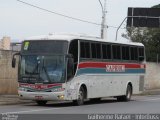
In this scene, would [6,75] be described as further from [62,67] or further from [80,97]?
[62,67]

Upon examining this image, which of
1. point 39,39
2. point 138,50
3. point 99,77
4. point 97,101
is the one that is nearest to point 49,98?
point 39,39

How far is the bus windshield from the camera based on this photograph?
2494 centimetres

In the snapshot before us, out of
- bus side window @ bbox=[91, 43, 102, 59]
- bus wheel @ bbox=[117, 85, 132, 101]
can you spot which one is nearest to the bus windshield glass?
bus side window @ bbox=[91, 43, 102, 59]

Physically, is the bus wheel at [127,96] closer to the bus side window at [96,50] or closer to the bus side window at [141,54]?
the bus side window at [141,54]

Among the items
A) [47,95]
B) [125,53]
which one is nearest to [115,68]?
[125,53]

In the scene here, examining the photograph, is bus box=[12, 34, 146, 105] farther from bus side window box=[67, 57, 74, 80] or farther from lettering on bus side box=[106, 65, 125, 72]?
lettering on bus side box=[106, 65, 125, 72]

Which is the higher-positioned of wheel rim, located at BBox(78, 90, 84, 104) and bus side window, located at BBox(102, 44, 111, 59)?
bus side window, located at BBox(102, 44, 111, 59)

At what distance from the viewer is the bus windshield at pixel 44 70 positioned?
24.9m

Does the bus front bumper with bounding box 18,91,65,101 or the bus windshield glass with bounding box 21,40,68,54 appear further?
the bus windshield glass with bounding box 21,40,68,54

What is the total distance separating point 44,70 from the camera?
82.1 feet

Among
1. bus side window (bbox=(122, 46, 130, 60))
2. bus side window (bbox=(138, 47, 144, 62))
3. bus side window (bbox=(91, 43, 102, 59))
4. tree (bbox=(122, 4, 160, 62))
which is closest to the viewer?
bus side window (bbox=(91, 43, 102, 59))

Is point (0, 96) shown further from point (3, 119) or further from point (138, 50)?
point (3, 119)

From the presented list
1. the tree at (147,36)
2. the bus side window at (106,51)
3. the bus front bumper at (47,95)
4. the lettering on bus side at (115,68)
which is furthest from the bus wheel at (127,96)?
the tree at (147,36)

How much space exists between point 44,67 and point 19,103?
10.1ft
